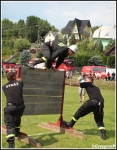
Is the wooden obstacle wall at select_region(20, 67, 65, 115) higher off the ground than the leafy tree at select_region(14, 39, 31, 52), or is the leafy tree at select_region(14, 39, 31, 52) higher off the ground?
the leafy tree at select_region(14, 39, 31, 52)

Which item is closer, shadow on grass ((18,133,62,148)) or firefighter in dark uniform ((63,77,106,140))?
shadow on grass ((18,133,62,148))

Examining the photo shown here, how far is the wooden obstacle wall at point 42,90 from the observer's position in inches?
368

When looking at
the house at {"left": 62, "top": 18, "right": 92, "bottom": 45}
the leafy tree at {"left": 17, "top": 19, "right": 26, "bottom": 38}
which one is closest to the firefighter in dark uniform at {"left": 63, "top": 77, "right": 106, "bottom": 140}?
the house at {"left": 62, "top": 18, "right": 92, "bottom": 45}

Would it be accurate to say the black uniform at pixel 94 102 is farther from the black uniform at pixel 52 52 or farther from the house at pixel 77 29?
the house at pixel 77 29

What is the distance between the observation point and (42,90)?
9836 millimetres

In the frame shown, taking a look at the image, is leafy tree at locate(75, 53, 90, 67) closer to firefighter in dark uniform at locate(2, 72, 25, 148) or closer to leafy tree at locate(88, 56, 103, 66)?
leafy tree at locate(88, 56, 103, 66)

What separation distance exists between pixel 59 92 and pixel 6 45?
300 feet

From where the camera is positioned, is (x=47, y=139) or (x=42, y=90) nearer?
(x=47, y=139)

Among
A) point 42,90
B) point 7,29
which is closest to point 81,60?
point 42,90

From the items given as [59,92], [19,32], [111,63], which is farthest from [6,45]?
[59,92]

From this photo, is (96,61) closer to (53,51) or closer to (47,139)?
(53,51)

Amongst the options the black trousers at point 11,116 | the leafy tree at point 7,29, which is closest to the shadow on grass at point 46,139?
the black trousers at point 11,116

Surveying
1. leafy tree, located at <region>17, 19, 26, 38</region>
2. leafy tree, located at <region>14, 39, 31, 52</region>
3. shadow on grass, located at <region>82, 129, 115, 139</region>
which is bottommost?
shadow on grass, located at <region>82, 129, 115, 139</region>

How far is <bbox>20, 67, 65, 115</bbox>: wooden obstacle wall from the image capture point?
935cm
